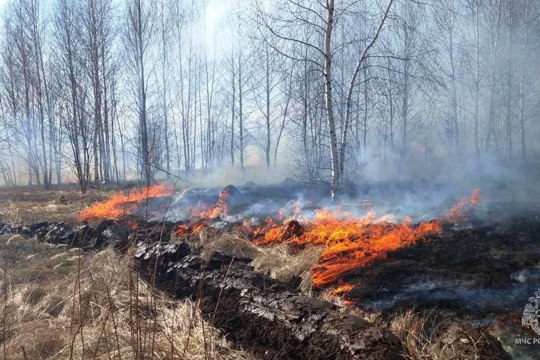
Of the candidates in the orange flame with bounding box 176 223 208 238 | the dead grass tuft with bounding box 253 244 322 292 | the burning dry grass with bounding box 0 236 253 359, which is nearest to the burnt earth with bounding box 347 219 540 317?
the dead grass tuft with bounding box 253 244 322 292

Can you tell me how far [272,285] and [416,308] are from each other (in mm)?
1595

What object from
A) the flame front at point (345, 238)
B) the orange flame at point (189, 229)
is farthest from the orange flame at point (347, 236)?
the orange flame at point (189, 229)

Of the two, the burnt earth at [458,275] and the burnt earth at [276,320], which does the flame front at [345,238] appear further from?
the burnt earth at [276,320]

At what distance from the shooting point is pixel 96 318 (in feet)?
12.1

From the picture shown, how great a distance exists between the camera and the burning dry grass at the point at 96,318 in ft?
8.54

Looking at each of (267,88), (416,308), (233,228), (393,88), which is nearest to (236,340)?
(416,308)

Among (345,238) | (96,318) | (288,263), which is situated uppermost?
(345,238)

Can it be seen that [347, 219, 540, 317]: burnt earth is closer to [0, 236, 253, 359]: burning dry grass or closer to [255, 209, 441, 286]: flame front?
[255, 209, 441, 286]: flame front

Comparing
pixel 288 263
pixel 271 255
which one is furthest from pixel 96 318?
pixel 271 255

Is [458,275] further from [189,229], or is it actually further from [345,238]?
[189,229]

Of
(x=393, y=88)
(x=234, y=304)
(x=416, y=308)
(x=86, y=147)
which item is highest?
(x=393, y=88)

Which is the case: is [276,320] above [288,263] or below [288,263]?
above

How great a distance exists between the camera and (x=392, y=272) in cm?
512

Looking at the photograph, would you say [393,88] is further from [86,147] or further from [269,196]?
[86,147]
